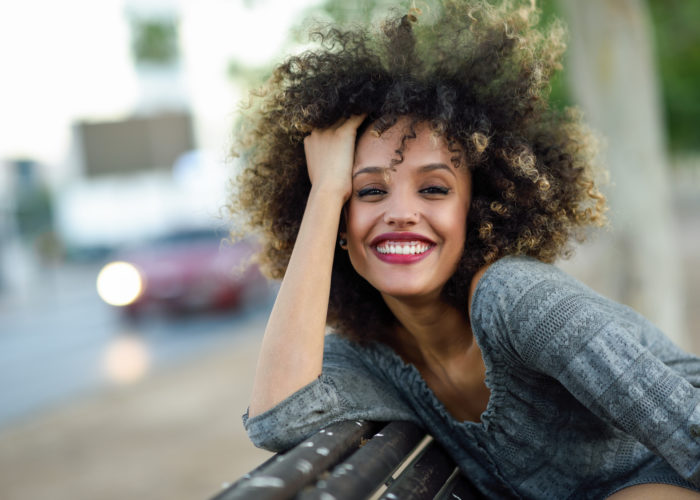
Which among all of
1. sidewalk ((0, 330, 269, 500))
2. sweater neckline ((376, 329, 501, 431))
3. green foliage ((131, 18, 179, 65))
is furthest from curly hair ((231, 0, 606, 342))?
green foliage ((131, 18, 179, 65))

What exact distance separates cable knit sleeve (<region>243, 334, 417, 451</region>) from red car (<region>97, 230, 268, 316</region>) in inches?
363

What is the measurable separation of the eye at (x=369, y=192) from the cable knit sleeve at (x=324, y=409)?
503mm

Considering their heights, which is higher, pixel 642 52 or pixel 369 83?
pixel 642 52

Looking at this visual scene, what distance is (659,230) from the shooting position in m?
5.44

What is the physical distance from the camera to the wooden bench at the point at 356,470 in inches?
49.9

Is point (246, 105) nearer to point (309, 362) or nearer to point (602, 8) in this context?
point (309, 362)

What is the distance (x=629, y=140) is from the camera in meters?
5.32

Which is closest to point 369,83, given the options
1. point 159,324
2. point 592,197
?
point 592,197

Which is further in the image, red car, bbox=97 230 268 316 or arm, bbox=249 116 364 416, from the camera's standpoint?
red car, bbox=97 230 268 316

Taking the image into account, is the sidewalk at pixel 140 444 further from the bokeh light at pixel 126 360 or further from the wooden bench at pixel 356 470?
the wooden bench at pixel 356 470

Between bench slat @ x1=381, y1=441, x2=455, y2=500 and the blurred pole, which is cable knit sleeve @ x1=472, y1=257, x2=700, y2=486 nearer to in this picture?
bench slat @ x1=381, y1=441, x2=455, y2=500

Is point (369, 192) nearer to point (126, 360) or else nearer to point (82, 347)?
point (126, 360)

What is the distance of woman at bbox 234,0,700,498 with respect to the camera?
180cm

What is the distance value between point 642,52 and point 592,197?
3667mm
